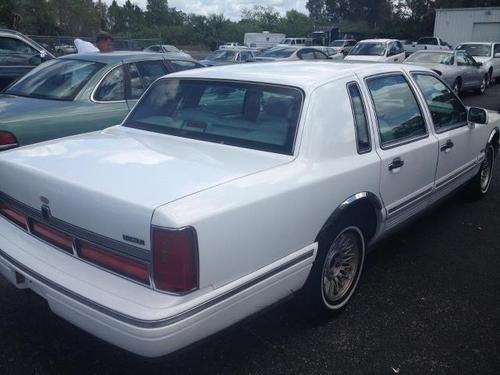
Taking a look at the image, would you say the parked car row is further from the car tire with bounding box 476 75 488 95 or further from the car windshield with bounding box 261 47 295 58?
the car windshield with bounding box 261 47 295 58

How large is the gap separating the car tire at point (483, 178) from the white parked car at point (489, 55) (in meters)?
14.1

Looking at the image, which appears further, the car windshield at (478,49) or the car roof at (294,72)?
the car windshield at (478,49)

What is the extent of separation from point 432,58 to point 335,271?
12.6m

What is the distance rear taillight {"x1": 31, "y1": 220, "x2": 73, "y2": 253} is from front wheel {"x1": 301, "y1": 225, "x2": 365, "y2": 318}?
1.35 metres

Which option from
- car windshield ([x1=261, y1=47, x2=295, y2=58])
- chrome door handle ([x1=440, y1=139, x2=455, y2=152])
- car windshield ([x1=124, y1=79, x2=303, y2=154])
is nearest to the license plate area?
car windshield ([x1=124, y1=79, x2=303, y2=154])

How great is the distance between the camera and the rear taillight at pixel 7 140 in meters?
4.56

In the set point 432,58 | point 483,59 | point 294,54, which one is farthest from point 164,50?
point 483,59

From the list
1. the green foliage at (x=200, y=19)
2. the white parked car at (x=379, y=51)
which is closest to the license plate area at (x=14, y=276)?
the white parked car at (x=379, y=51)

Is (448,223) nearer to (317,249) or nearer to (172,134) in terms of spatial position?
(317,249)

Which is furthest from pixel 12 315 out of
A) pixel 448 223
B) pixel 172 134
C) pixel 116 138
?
pixel 448 223

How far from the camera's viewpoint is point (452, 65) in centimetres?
1394

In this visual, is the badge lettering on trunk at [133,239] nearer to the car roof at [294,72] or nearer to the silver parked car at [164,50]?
the car roof at [294,72]

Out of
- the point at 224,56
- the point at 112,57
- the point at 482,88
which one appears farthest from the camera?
the point at 224,56

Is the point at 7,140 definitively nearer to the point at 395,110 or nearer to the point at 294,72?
the point at 294,72
